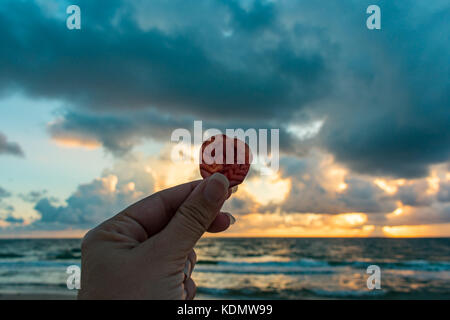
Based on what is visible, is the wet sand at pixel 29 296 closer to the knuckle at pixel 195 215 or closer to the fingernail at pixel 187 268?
the fingernail at pixel 187 268

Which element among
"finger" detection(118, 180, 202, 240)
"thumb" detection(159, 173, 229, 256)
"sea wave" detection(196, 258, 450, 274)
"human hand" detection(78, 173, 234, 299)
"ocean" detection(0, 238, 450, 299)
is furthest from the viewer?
"sea wave" detection(196, 258, 450, 274)

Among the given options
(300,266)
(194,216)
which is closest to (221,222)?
(194,216)

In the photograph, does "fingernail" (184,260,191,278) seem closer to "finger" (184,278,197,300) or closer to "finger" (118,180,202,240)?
"finger" (184,278,197,300)

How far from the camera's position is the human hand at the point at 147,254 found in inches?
89.2

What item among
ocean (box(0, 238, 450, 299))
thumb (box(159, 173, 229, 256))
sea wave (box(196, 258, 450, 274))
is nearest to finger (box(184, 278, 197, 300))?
thumb (box(159, 173, 229, 256))

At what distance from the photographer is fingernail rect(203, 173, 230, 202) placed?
2592 mm

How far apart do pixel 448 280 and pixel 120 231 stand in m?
21.3

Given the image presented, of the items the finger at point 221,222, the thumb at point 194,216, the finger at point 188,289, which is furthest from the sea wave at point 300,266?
the thumb at point 194,216

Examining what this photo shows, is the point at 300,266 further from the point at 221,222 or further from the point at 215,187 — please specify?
the point at 215,187

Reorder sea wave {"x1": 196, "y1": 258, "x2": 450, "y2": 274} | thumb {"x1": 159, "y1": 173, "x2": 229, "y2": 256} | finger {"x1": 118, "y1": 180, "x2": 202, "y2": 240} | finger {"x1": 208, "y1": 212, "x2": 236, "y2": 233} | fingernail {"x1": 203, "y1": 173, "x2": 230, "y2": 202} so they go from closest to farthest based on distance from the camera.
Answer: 1. thumb {"x1": 159, "y1": 173, "x2": 229, "y2": 256}
2. fingernail {"x1": 203, "y1": 173, "x2": 230, "y2": 202}
3. finger {"x1": 118, "y1": 180, "x2": 202, "y2": 240}
4. finger {"x1": 208, "y1": 212, "x2": 236, "y2": 233}
5. sea wave {"x1": 196, "y1": 258, "x2": 450, "y2": 274}

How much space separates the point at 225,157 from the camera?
2.88 m

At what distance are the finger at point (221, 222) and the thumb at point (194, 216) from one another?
653mm

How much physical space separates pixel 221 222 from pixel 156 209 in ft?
2.26
